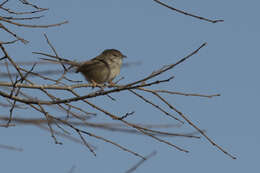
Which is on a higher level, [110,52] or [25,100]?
[25,100]

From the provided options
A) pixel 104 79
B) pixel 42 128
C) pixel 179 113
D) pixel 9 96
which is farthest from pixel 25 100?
A: pixel 104 79

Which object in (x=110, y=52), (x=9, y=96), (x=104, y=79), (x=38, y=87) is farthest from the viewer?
(x=110, y=52)

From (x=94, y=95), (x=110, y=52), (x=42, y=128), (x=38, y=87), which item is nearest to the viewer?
(x=42, y=128)

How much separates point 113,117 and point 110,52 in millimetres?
5037

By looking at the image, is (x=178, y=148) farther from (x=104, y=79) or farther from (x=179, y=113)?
(x=104, y=79)

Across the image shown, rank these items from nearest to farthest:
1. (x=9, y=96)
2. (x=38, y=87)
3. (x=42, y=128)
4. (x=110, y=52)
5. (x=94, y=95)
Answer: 1. (x=42, y=128)
2. (x=94, y=95)
3. (x=9, y=96)
4. (x=38, y=87)
5. (x=110, y=52)

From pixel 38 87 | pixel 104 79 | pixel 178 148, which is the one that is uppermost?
pixel 38 87

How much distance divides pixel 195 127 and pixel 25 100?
1357 millimetres

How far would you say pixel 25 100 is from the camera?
348cm

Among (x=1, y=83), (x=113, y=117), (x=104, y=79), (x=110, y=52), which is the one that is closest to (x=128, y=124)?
(x=113, y=117)

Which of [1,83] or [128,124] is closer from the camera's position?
[128,124]

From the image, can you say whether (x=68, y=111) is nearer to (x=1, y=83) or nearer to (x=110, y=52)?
(x=1, y=83)

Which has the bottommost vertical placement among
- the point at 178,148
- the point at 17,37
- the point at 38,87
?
the point at 178,148

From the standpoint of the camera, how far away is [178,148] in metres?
3.53
